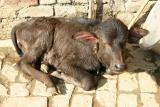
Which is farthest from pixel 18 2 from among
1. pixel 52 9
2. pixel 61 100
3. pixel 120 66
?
pixel 120 66

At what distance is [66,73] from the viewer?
6641 millimetres

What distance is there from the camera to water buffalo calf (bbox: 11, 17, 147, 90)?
619cm

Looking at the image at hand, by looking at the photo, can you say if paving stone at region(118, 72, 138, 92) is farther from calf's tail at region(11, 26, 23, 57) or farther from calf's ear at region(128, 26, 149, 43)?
calf's tail at region(11, 26, 23, 57)

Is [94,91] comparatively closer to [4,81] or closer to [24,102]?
[24,102]

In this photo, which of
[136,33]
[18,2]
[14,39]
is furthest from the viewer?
[18,2]

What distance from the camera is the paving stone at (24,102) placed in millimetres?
6199

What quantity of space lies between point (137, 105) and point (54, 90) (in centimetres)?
121

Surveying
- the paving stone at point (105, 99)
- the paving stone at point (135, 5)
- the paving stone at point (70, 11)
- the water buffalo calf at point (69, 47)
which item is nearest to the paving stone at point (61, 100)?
the water buffalo calf at point (69, 47)

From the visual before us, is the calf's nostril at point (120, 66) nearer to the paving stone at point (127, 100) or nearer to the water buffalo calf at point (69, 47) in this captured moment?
the water buffalo calf at point (69, 47)

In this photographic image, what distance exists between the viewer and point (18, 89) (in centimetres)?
647

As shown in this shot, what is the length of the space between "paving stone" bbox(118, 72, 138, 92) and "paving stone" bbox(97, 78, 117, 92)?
9 centimetres

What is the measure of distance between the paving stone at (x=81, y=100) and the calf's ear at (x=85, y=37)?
0.80m

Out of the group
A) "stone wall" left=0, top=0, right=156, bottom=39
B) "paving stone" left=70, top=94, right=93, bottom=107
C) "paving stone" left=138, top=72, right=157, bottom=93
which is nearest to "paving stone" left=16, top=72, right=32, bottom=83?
"paving stone" left=70, top=94, right=93, bottom=107

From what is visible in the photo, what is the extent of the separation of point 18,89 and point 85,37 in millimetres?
1264
